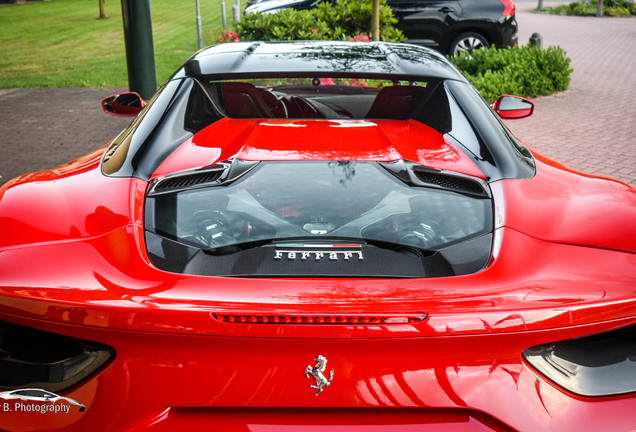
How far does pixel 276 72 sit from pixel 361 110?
34.5 inches

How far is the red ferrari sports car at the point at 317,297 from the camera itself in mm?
1410

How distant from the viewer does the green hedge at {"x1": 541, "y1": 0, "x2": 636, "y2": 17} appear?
1102 inches

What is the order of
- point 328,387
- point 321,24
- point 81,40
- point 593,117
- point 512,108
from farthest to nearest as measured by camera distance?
point 81,40 < point 321,24 < point 593,117 < point 512,108 < point 328,387

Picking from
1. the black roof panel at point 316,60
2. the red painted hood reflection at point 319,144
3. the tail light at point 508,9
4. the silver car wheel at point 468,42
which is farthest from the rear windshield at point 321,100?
the tail light at point 508,9

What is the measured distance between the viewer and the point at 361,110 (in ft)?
11.5

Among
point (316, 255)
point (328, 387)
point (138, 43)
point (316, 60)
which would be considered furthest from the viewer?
point (138, 43)

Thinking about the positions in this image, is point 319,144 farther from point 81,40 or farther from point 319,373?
point 81,40

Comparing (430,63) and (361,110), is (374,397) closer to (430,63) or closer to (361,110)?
(430,63)

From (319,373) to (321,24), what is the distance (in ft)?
28.3

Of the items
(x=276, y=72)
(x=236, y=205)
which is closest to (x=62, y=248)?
(x=236, y=205)

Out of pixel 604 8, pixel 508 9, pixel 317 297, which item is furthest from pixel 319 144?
pixel 604 8

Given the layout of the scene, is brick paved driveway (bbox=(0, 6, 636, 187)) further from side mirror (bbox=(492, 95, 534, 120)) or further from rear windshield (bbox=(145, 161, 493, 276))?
rear windshield (bbox=(145, 161, 493, 276))

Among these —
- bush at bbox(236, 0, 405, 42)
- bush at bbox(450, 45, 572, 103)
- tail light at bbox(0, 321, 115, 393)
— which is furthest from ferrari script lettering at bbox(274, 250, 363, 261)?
bush at bbox(450, 45, 572, 103)

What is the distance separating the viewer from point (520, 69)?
1026 cm
